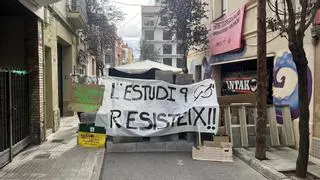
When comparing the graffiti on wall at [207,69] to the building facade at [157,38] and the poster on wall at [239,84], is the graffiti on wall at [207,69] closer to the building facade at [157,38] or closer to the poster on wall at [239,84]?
the poster on wall at [239,84]

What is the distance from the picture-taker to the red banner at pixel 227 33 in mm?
15219

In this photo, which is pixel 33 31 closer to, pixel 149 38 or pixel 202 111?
pixel 202 111

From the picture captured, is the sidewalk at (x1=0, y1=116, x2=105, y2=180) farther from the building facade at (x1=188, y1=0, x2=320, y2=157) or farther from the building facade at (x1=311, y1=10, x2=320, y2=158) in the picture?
the building facade at (x1=188, y1=0, x2=320, y2=157)

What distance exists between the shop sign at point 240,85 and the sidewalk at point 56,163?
6.29m

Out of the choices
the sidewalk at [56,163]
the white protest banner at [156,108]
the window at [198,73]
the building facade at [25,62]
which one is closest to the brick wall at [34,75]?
the building facade at [25,62]

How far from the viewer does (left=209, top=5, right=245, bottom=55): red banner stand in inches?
599

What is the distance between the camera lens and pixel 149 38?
94.6 meters

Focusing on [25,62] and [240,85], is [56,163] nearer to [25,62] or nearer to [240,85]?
[25,62]

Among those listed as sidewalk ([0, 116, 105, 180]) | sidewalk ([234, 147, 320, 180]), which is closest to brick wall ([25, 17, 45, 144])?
sidewalk ([0, 116, 105, 180])

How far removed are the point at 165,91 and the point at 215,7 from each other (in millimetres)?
8395

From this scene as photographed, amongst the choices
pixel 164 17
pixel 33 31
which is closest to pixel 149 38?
pixel 164 17

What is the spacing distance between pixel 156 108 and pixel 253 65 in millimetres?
5853

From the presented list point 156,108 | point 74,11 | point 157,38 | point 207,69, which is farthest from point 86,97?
point 157,38

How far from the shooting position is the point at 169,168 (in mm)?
9398
